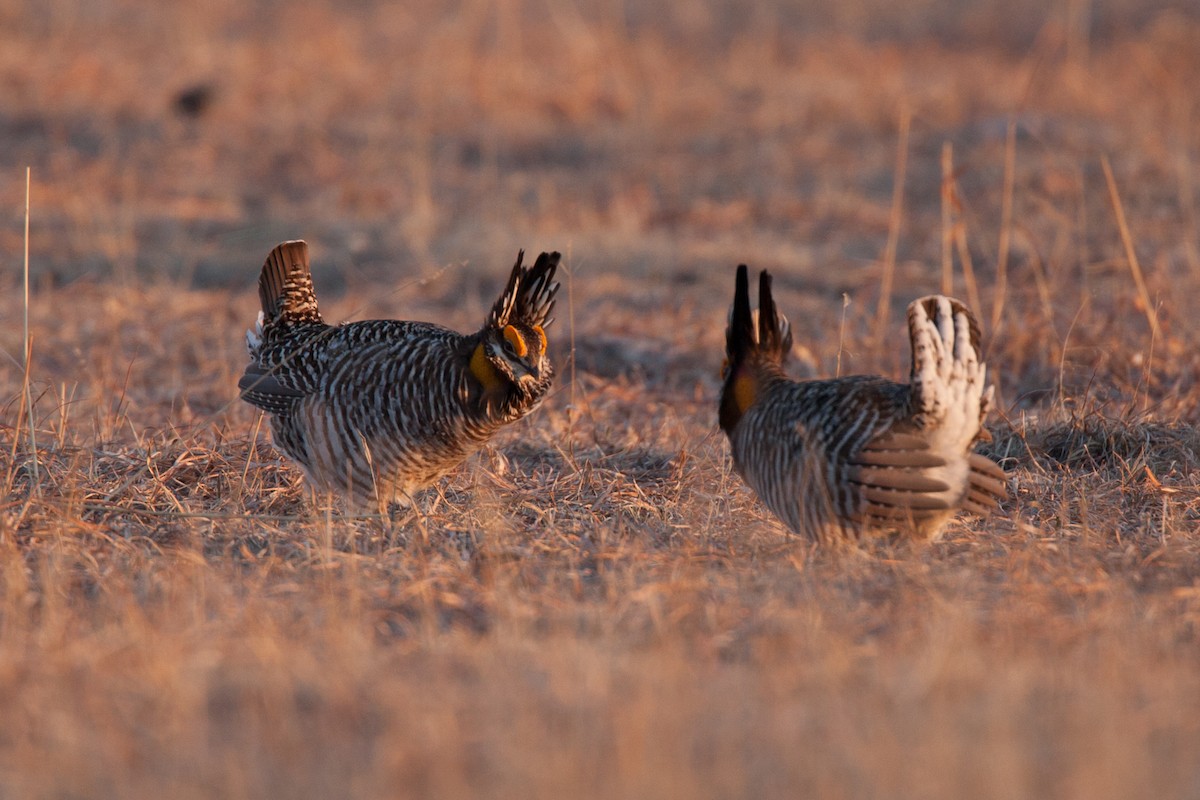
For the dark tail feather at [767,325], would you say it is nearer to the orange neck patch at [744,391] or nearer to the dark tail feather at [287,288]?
the orange neck patch at [744,391]

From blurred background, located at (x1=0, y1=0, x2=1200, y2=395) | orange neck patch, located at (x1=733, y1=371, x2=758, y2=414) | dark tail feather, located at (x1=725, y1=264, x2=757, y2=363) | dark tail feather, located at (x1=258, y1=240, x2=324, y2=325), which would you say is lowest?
orange neck patch, located at (x1=733, y1=371, x2=758, y2=414)

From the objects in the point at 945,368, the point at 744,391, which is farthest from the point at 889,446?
the point at 744,391

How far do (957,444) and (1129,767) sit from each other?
1.45m

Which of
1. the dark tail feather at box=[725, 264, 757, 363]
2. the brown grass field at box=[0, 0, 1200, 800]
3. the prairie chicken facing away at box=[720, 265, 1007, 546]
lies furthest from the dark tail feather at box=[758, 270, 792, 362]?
the brown grass field at box=[0, 0, 1200, 800]

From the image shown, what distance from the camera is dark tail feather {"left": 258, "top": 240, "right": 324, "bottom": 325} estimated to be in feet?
17.0

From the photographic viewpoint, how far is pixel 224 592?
356 centimetres

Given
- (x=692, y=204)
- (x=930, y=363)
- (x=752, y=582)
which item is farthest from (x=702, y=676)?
(x=692, y=204)

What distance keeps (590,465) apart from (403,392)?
31.6 inches

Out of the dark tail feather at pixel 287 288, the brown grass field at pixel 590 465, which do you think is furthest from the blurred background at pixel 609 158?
the dark tail feather at pixel 287 288

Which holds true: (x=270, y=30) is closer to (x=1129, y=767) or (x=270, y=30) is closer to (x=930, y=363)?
(x=930, y=363)

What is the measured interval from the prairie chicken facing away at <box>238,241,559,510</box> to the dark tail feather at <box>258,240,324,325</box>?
386 millimetres

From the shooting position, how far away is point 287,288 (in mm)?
5172

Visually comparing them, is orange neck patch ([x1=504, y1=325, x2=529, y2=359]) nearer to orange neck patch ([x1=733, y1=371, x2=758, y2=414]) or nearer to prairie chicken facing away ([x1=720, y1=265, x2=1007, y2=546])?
orange neck patch ([x1=733, y1=371, x2=758, y2=414])

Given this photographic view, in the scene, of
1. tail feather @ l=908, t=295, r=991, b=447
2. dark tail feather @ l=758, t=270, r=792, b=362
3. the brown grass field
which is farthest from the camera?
dark tail feather @ l=758, t=270, r=792, b=362
